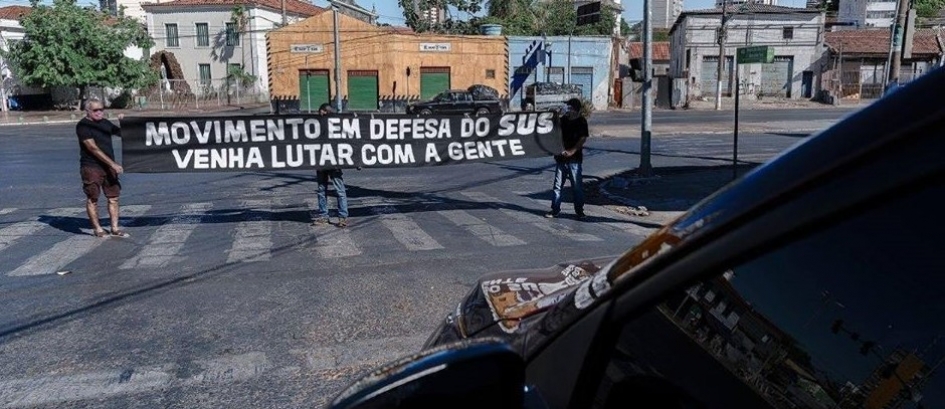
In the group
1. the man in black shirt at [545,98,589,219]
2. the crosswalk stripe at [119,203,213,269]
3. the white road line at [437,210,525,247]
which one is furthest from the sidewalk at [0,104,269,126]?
the man in black shirt at [545,98,589,219]

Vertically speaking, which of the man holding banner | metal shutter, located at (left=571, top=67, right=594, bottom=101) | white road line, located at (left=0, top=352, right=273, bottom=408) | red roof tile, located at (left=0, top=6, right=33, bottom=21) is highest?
red roof tile, located at (left=0, top=6, right=33, bottom=21)

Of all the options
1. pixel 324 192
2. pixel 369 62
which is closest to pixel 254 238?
pixel 324 192

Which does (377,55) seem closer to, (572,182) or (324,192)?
(324,192)

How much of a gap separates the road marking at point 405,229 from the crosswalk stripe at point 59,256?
3.71m

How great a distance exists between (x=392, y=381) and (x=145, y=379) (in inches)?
158

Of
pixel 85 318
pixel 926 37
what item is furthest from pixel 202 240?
pixel 926 37

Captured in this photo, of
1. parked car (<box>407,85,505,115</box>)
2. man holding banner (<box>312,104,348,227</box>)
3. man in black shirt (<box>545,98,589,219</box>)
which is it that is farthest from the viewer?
parked car (<box>407,85,505,115</box>)

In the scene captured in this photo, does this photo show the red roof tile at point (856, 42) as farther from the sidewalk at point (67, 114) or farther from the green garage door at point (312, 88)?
the sidewalk at point (67, 114)

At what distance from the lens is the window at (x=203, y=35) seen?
55156mm

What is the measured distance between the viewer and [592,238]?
9.54 m

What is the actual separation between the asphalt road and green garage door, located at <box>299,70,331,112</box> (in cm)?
2828

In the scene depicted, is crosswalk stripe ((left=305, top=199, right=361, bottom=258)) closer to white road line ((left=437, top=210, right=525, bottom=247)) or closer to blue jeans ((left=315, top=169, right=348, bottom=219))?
blue jeans ((left=315, top=169, right=348, bottom=219))

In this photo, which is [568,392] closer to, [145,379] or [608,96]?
[145,379]

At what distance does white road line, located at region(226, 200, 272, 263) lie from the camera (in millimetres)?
8562
